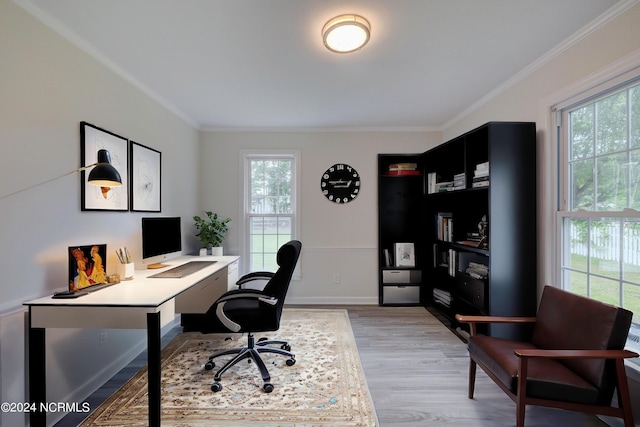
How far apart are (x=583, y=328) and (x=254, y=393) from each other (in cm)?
210

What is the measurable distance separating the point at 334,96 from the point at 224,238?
2363 mm

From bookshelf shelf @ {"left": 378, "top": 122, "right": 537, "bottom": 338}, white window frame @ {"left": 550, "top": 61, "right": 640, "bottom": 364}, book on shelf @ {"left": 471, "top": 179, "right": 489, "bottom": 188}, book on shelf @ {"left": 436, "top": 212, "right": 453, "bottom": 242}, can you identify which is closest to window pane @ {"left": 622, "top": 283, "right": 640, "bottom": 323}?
white window frame @ {"left": 550, "top": 61, "right": 640, "bottom": 364}

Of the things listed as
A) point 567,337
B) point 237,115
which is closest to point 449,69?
point 567,337

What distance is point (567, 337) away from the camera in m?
1.65

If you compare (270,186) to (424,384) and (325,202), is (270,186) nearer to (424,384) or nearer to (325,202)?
(325,202)

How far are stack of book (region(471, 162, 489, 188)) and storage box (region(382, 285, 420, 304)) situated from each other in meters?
1.84

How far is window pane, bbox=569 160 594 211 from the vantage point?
1917 mm

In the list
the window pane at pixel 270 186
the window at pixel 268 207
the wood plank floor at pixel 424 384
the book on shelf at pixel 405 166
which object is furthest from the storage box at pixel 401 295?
the window pane at pixel 270 186

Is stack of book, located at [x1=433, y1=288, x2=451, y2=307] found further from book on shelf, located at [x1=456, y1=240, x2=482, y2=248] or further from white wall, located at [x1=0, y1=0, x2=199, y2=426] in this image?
white wall, located at [x1=0, y1=0, x2=199, y2=426]

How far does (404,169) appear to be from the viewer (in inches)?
151

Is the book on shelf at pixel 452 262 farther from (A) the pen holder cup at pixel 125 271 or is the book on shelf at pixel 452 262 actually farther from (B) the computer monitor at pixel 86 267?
(B) the computer monitor at pixel 86 267

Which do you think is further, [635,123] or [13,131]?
[635,123]

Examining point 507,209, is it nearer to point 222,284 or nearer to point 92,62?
point 222,284

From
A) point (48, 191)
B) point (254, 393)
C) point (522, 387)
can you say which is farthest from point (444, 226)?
point (48, 191)
